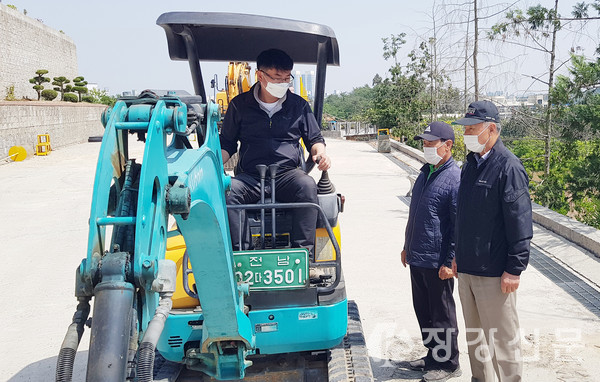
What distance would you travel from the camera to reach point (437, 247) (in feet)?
13.4

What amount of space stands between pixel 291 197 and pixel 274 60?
0.89 m

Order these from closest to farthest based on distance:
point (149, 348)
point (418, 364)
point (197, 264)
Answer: point (149, 348)
point (197, 264)
point (418, 364)

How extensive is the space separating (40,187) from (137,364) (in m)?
14.9

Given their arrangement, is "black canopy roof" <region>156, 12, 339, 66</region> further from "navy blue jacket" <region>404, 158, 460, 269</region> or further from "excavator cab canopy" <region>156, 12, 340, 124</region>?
"navy blue jacket" <region>404, 158, 460, 269</region>

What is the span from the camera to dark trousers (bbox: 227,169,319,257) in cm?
370

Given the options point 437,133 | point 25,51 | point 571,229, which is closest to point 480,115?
point 437,133

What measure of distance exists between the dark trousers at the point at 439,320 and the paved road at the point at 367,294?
0.62ft

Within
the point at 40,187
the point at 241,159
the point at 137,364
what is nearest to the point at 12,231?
the point at 40,187

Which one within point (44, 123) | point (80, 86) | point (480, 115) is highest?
point (80, 86)

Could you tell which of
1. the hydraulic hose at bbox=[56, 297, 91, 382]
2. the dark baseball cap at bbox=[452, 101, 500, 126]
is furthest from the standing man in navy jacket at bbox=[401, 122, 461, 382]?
the hydraulic hose at bbox=[56, 297, 91, 382]

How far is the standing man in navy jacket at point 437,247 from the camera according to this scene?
409 cm

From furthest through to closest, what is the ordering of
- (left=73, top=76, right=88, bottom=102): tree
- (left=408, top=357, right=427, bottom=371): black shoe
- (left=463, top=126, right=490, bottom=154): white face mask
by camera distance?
(left=73, top=76, right=88, bottom=102): tree → (left=408, top=357, right=427, bottom=371): black shoe → (left=463, top=126, right=490, bottom=154): white face mask

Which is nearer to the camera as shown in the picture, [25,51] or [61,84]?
[25,51]

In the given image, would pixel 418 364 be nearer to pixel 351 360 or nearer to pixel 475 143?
pixel 351 360
